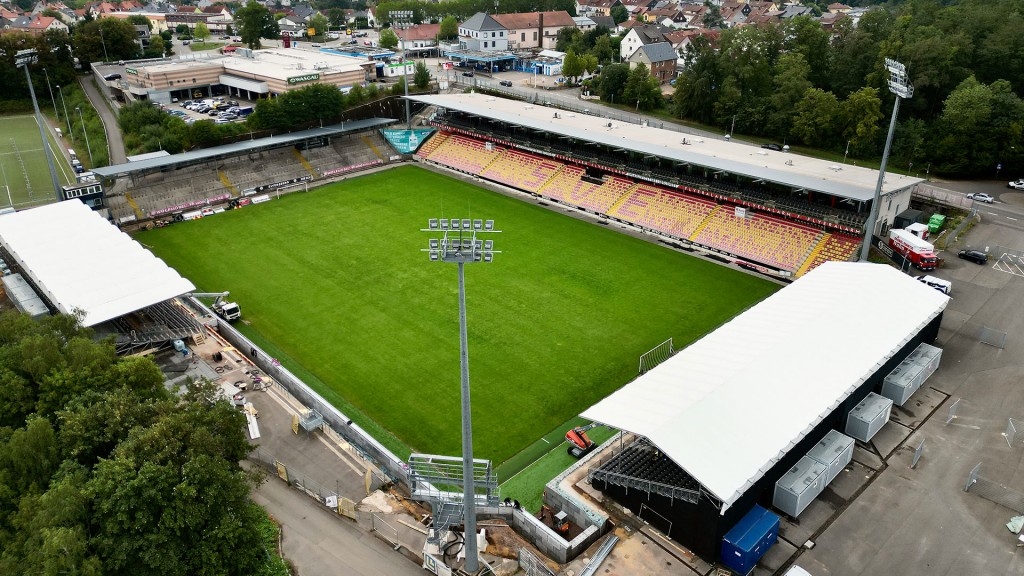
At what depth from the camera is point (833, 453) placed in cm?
2409

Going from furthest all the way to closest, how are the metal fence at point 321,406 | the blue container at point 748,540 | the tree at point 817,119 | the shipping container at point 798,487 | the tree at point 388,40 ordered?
the tree at point 388,40, the tree at point 817,119, the metal fence at point 321,406, the shipping container at point 798,487, the blue container at point 748,540

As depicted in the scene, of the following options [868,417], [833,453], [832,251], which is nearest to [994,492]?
[868,417]

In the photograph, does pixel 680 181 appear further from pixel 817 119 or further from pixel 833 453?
pixel 833 453

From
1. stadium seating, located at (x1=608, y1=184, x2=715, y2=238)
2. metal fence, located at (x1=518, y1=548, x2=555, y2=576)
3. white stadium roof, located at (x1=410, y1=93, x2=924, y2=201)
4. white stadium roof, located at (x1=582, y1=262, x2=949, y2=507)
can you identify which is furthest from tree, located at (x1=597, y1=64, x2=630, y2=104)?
metal fence, located at (x1=518, y1=548, x2=555, y2=576)

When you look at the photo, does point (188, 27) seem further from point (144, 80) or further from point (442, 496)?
point (442, 496)

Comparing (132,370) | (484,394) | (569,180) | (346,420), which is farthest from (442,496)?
(569,180)

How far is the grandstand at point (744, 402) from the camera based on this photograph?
20734 millimetres

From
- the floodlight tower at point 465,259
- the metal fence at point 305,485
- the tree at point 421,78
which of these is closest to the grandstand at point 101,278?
the metal fence at point 305,485

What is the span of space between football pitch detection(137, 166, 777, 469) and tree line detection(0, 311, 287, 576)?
28.6ft

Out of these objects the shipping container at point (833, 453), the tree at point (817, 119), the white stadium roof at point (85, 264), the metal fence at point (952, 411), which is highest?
the tree at point (817, 119)

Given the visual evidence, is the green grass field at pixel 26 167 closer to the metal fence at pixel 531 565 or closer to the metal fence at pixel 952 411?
the metal fence at pixel 531 565

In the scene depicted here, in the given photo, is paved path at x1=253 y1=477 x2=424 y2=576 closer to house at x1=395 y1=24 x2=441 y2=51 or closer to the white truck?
the white truck

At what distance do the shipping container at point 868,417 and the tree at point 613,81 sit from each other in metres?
59.5

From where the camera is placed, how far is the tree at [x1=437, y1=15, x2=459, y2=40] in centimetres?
11600
